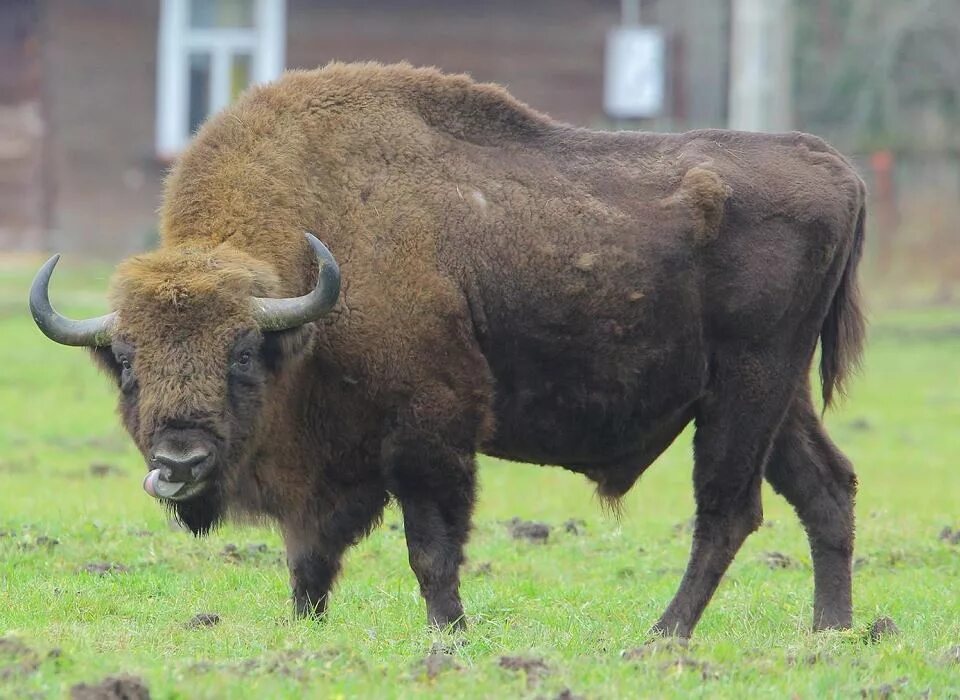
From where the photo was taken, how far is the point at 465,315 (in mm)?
7047

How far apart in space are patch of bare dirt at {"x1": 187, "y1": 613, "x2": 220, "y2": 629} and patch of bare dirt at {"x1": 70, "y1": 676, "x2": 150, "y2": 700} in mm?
1709

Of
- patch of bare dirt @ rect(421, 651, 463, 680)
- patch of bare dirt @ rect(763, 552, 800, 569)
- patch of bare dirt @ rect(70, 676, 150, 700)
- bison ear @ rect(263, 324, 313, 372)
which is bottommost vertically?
patch of bare dirt @ rect(763, 552, 800, 569)

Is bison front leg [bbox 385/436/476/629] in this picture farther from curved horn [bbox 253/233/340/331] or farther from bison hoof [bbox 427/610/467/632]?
curved horn [bbox 253/233/340/331]

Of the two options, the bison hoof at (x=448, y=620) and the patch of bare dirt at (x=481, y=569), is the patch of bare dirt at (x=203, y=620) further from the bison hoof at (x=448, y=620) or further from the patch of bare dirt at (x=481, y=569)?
the patch of bare dirt at (x=481, y=569)

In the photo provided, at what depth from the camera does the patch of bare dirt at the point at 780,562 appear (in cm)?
906

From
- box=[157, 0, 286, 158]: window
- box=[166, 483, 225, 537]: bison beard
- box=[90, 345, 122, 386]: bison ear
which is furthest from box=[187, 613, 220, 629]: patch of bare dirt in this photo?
box=[157, 0, 286, 158]: window

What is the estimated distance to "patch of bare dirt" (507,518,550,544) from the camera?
9.37m

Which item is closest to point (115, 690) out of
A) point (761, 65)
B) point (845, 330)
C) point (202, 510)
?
point (202, 510)

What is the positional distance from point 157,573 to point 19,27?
61.0 feet

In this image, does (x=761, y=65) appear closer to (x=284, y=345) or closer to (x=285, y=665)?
(x=284, y=345)

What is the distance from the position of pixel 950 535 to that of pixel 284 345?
15.7 feet

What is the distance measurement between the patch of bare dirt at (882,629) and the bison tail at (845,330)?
1451 millimetres

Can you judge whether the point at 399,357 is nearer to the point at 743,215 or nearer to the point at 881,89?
the point at 743,215

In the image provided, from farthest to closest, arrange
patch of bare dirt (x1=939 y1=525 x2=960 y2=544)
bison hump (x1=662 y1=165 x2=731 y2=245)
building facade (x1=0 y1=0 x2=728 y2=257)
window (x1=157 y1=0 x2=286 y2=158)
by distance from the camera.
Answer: window (x1=157 y1=0 x2=286 y2=158) → building facade (x1=0 y1=0 x2=728 y2=257) → patch of bare dirt (x1=939 y1=525 x2=960 y2=544) → bison hump (x1=662 y1=165 x2=731 y2=245)
